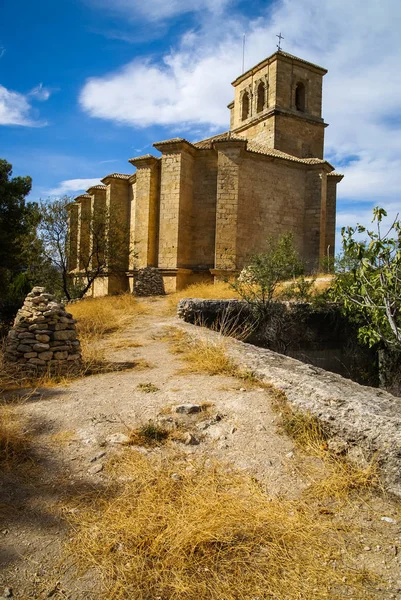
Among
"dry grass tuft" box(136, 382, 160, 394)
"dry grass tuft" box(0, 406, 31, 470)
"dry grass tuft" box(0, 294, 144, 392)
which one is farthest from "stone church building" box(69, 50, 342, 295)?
"dry grass tuft" box(0, 406, 31, 470)

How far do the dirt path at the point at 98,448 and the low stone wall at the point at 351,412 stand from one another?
29cm

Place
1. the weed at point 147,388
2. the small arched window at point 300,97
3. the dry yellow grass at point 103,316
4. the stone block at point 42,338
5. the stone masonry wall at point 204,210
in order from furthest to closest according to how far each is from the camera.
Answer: the small arched window at point 300,97, the stone masonry wall at point 204,210, the dry yellow grass at point 103,316, the stone block at point 42,338, the weed at point 147,388

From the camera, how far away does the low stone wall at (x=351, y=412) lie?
274 cm

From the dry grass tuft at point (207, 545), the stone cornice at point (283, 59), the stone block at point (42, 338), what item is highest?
the stone cornice at point (283, 59)

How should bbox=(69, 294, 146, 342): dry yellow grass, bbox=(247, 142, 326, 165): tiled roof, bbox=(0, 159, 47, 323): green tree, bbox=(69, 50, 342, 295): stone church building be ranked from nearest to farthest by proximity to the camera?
bbox=(69, 294, 146, 342): dry yellow grass, bbox=(0, 159, 47, 323): green tree, bbox=(69, 50, 342, 295): stone church building, bbox=(247, 142, 326, 165): tiled roof

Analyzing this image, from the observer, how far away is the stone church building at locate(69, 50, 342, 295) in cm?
1588

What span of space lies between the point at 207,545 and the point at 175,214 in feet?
48.8

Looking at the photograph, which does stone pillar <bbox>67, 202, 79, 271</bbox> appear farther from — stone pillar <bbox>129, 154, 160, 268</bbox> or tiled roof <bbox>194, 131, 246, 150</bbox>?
tiled roof <bbox>194, 131, 246, 150</bbox>

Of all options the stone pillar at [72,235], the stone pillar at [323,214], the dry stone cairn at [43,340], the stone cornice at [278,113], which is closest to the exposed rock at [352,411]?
the dry stone cairn at [43,340]

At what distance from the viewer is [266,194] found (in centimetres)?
1702

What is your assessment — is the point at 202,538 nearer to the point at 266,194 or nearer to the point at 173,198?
the point at 173,198

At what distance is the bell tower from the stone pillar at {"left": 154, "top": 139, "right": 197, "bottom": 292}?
5669 millimetres

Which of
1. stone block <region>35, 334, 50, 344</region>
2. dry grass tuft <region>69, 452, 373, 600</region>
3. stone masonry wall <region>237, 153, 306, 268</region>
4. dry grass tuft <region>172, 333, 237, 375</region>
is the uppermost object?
stone masonry wall <region>237, 153, 306, 268</region>

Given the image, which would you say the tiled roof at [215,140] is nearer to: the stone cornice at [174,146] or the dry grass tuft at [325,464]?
the stone cornice at [174,146]
